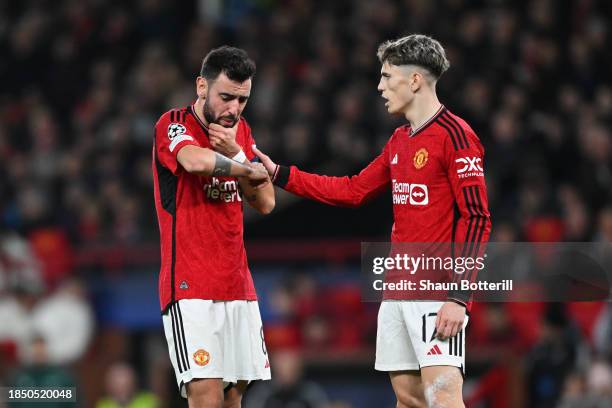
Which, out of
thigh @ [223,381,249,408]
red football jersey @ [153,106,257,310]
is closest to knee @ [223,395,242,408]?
thigh @ [223,381,249,408]

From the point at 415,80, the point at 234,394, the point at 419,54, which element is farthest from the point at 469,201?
the point at 234,394

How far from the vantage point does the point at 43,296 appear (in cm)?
1279

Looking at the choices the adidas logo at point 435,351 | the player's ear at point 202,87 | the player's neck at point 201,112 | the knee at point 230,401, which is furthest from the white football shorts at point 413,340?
the player's ear at point 202,87

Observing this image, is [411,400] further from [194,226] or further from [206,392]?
[194,226]

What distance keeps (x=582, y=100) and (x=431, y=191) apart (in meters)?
7.32

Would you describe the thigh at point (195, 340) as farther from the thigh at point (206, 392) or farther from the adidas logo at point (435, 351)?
the adidas logo at point (435, 351)

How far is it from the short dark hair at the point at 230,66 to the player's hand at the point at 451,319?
5.17 feet

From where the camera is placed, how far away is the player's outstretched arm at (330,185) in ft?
21.1

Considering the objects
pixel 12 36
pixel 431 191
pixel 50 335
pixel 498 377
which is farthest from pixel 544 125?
pixel 12 36

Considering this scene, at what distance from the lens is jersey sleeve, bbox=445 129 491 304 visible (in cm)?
579

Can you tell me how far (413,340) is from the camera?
589 cm

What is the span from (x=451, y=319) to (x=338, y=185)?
3.85 feet

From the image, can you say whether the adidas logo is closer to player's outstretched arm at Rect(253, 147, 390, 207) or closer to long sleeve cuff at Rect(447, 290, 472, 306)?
long sleeve cuff at Rect(447, 290, 472, 306)

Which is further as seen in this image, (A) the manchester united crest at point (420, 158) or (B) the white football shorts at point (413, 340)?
(A) the manchester united crest at point (420, 158)
